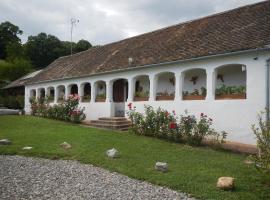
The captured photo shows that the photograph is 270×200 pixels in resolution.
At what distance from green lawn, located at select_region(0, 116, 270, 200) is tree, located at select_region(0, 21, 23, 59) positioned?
50083mm

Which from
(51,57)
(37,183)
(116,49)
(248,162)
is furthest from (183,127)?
(51,57)

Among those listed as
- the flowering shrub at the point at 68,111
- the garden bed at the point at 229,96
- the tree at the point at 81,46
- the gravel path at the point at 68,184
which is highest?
the tree at the point at 81,46

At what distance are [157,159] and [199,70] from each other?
7.11 m

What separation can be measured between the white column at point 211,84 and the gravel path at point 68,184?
636 centimetres

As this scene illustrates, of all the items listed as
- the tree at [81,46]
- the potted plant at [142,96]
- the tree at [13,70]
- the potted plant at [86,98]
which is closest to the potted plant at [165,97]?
the potted plant at [142,96]

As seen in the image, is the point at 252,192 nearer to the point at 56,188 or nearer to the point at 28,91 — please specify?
the point at 56,188

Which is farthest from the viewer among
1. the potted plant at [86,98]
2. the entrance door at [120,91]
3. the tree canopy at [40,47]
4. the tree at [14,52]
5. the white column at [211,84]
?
the tree canopy at [40,47]

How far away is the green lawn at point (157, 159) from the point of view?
264 inches

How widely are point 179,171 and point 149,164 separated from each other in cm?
100

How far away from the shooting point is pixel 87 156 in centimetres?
955

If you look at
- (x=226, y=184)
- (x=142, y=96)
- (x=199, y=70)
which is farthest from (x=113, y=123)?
(x=226, y=184)

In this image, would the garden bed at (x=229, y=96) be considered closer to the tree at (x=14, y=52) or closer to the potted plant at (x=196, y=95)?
the potted plant at (x=196, y=95)

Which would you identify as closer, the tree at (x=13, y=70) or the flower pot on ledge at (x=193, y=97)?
the flower pot on ledge at (x=193, y=97)

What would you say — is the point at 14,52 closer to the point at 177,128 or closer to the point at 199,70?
the point at 199,70
